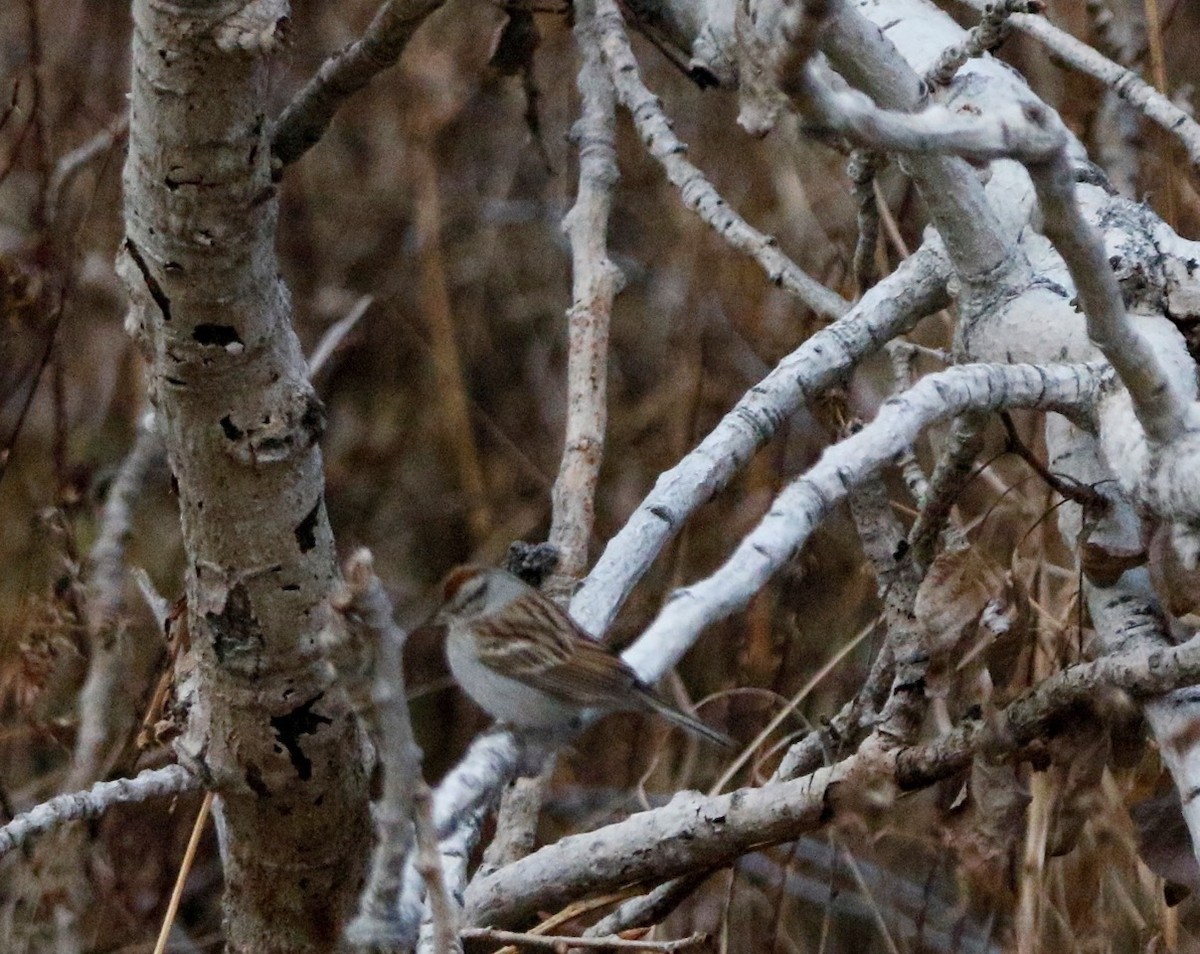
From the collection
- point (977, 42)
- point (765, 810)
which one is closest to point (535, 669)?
point (765, 810)

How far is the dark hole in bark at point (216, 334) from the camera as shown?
59.1 inches

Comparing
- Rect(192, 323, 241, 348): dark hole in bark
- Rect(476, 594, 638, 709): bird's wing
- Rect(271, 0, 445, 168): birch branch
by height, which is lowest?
Rect(476, 594, 638, 709): bird's wing

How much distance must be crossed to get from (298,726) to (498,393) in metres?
2.97

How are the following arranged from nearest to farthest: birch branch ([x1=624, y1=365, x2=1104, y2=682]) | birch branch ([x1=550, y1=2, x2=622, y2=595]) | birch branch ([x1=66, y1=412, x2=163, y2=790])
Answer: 1. birch branch ([x1=624, y1=365, x2=1104, y2=682])
2. birch branch ([x1=550, y1=2, x2=622, y2=595])
3. birch branch ([x1=66, y1=412, x2=163, y2=790])

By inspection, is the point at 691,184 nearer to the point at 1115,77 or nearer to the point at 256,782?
the point at 1115,77

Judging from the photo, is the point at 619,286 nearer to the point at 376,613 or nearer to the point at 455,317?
the point at 376,613

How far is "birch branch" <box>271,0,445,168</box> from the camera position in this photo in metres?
2.06

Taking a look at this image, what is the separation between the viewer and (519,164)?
188 inches

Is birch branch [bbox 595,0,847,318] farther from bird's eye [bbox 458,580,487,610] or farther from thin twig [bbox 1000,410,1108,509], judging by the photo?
bird's eye [bbox 458,580,487,610]

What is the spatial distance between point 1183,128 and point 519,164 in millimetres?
3187

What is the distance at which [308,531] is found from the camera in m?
1.63

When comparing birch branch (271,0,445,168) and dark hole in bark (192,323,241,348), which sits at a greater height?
birch branch (271,0,445,168)

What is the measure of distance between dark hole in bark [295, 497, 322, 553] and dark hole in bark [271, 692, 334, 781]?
0.62 feet

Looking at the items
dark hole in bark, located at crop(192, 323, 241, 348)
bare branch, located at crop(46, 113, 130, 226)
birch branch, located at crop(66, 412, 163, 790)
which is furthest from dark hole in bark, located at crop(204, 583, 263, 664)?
bare branch, located at crop(46, 113, 130, 226)
